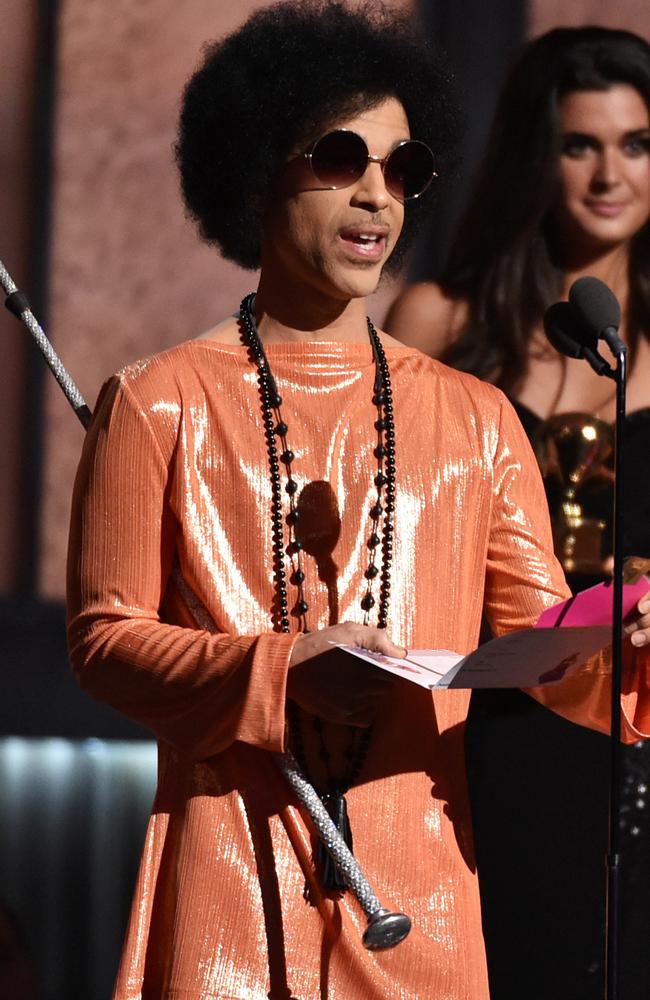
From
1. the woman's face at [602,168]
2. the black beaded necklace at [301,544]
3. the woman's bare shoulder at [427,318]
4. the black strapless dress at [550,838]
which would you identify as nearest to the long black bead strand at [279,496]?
the black beaded necklace at [301,544]

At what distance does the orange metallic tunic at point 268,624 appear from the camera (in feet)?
5.92

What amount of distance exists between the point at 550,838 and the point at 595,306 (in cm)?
145

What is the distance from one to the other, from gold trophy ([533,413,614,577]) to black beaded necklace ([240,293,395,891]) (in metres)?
1.22

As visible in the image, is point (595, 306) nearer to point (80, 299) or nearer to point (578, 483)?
point (578, 483)

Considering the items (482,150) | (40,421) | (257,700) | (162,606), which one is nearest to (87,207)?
(40,421)

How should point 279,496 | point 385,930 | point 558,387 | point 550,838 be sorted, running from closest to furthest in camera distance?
point 385,930, point 279,496, point 550,838, point 558,387

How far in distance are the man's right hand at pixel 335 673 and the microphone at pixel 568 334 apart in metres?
0.41

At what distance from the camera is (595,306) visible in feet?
6.25

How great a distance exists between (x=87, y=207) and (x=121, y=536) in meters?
1.81

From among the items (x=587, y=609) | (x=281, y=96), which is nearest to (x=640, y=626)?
(x=587, y=609)

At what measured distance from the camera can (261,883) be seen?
1.83 meters

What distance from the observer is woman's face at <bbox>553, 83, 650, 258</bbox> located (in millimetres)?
3303

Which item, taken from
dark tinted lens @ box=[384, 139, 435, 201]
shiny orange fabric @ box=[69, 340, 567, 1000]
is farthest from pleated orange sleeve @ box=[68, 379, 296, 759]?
dark tinted lens @ box=[384, 139, 435, 201]

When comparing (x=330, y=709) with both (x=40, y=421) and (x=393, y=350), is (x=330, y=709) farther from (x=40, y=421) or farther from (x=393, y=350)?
(x=40, y=421)
